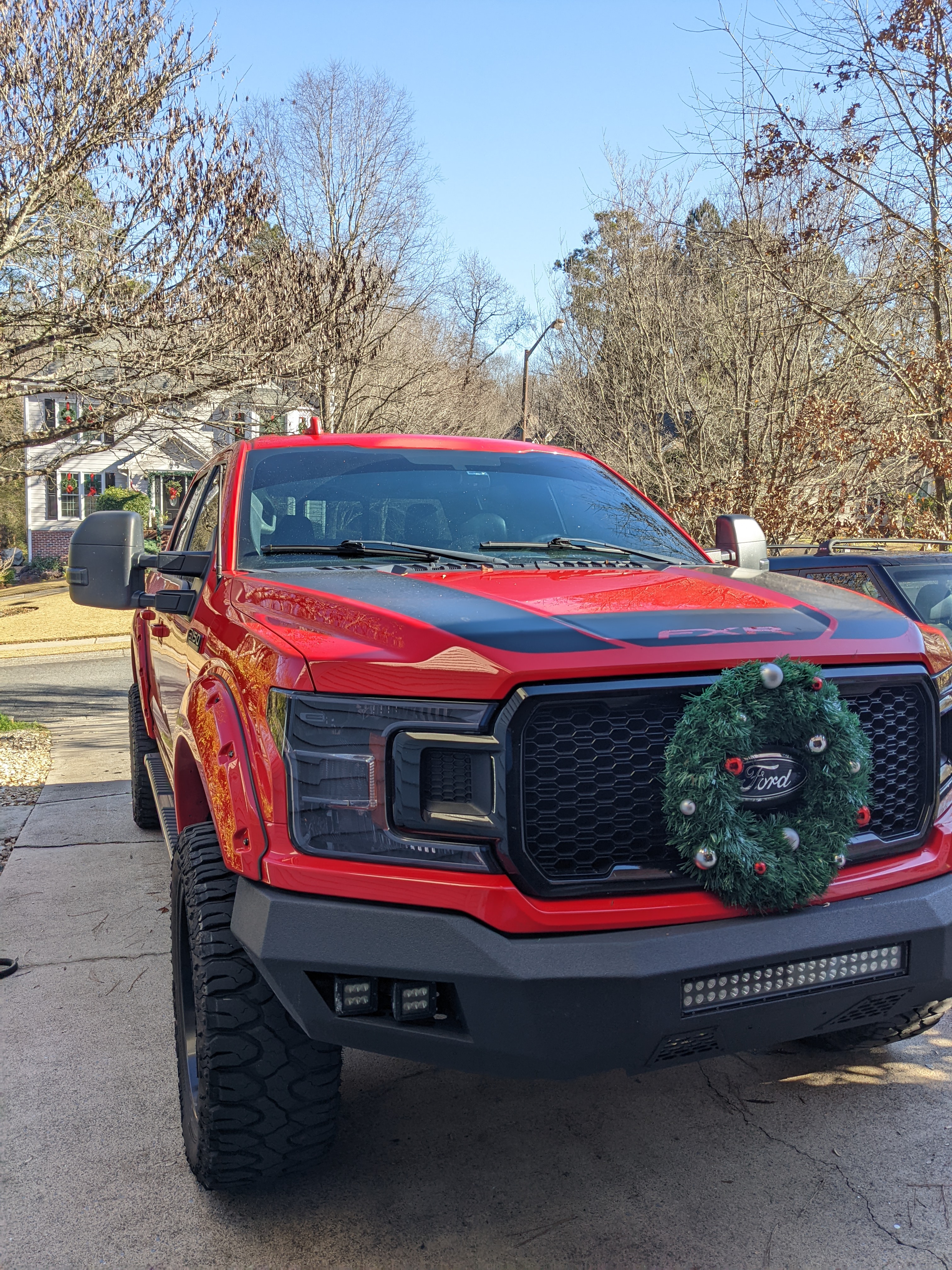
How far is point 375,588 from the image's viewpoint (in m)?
2.72

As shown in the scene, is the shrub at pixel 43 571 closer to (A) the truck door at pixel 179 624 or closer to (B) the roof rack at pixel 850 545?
(B) the roof rack at pixel 850 545

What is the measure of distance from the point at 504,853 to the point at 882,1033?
185cm

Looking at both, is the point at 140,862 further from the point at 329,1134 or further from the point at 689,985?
the point at 689,985

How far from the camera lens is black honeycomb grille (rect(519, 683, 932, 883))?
224 centimetres

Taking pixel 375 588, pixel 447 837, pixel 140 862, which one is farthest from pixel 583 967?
pixel 140 862

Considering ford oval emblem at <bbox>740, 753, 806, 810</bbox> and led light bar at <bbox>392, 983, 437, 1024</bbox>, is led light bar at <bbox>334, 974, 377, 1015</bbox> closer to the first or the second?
led light bar at <bbox>392, 983, 437, 1024</bbox>

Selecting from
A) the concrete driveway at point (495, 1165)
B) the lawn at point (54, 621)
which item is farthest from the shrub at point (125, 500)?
the concrete driveway at point (495, 1165)

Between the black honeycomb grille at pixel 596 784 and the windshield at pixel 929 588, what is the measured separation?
4.02 meters

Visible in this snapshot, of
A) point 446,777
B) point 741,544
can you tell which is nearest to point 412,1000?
point 446,777

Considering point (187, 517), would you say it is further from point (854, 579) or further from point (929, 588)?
point (929, 588)

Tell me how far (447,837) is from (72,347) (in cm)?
713

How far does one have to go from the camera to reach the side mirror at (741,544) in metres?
3.93

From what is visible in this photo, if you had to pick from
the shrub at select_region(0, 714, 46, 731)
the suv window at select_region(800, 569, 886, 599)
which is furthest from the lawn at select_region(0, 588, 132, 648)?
Answer: the suv window at select_region(800, 569, 886, 599)

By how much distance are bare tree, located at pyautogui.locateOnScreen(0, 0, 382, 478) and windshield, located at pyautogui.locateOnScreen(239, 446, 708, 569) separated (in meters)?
4.82
